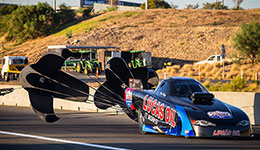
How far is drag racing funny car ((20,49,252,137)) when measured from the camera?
29.2 ft

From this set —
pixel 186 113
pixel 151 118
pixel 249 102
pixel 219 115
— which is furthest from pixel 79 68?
pixel 219 115

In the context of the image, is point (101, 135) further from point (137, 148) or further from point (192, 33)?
point (192, 33)

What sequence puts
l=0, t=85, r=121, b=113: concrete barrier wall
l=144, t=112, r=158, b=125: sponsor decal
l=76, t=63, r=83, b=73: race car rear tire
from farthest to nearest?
1. l=76, t=63, r=83, b=73: race car rear tire
2. l=0, t=85, r=121, b=113: concrete barrier wall
3. l=144, t=112, r=158, b=125: sponsor decal

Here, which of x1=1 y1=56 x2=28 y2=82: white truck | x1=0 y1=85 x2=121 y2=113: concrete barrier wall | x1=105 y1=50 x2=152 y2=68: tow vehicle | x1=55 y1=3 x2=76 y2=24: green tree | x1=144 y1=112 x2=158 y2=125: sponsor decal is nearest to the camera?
x1=144 y1=112 x2=158 y2=125: sponsor decal

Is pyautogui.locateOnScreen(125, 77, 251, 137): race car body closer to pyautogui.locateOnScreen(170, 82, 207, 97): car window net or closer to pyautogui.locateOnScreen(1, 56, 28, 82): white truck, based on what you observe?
pyautogui.locateOnScreen(170, 82, 207, 97): car window net

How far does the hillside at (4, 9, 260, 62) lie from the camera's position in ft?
205

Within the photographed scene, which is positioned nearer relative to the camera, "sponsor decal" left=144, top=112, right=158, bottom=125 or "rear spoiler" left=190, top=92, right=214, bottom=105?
"rear spoiler" left=190, top=92, right=214, bottom=105

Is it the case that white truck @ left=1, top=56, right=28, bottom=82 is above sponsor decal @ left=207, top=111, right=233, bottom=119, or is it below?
below

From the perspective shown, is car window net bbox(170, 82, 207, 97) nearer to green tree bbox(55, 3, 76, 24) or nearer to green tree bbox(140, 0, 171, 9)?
green tree bbox(55, 3, 76, 24)

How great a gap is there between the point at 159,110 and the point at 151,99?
585 mm

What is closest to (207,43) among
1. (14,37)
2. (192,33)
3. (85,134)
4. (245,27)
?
(192,33)

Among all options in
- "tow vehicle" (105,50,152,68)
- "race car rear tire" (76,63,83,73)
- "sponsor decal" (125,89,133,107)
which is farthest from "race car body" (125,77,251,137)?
"tow vehicle" (105,50,152,68)

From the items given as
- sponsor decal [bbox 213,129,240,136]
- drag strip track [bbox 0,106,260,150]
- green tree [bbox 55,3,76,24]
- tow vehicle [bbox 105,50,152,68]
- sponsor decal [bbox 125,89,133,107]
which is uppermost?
green tree [bbox 55,3,76,24]

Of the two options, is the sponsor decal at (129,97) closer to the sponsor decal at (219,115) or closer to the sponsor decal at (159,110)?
the sponsor decal at (159,110)
